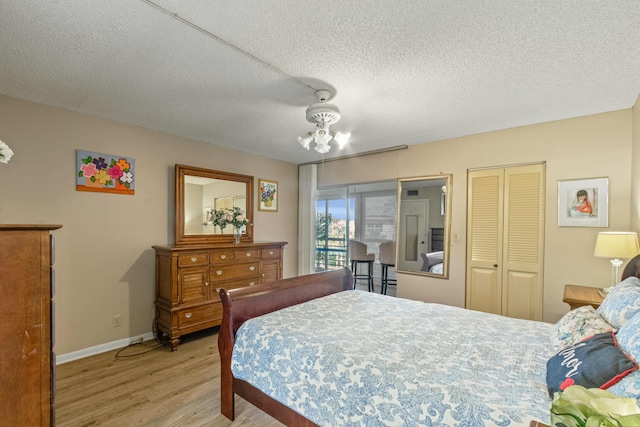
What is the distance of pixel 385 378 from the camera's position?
1.28 meters

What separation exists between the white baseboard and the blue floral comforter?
2020mm

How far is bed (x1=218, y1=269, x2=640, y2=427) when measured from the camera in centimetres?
115

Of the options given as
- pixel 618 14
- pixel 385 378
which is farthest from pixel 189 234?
pixel 618 14

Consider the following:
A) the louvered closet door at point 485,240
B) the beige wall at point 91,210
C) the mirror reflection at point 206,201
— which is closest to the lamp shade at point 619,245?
the louvered closet door at point 485,240

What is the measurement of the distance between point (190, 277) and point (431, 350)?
101 inches

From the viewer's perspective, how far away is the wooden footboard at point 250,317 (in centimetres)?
168

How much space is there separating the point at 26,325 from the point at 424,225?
3763 millimetres

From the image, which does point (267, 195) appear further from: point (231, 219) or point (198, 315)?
point (198, 315)

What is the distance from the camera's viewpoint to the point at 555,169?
2.93m

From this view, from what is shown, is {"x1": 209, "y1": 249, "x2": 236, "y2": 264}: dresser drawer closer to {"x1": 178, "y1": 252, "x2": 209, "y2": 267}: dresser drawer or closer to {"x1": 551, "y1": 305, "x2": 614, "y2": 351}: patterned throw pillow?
{"x1": 178, "y1": 252, "x2": 209, "y2": 267}: dresser drawer

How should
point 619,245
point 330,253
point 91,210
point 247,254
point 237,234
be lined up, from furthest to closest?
point 330,253 < point 237,234 < point 247,254 < point 91,210 < point 619,245

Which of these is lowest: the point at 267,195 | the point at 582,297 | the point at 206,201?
the point at 582,297

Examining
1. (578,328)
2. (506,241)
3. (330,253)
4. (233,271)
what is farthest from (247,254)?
(578,328)

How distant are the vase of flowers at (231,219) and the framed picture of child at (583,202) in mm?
3621
